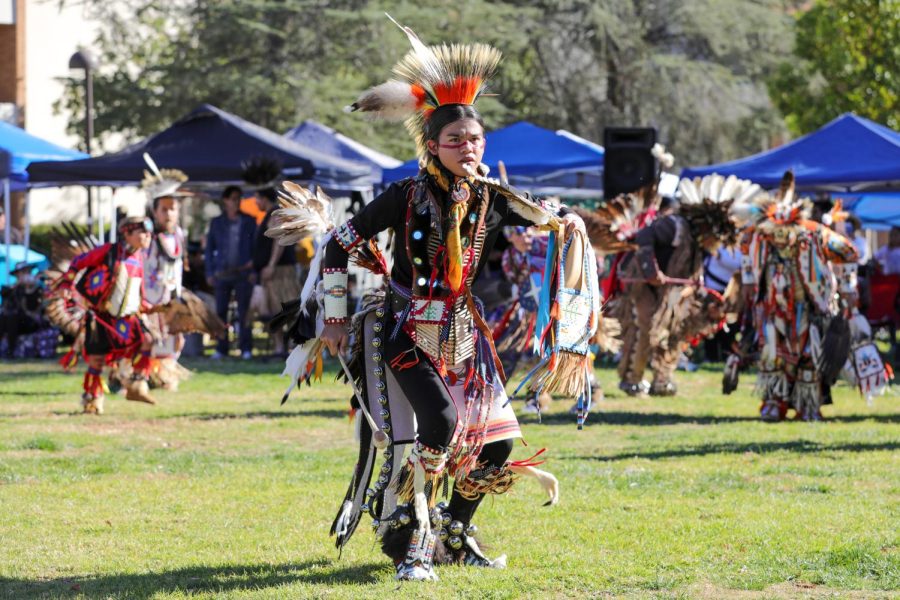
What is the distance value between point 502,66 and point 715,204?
1726 cm

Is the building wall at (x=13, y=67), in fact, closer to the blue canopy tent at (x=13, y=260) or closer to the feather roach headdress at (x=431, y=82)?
the blue canopy tent at (x=13, y=260)

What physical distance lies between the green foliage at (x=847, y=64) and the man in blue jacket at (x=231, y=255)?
11.9 m

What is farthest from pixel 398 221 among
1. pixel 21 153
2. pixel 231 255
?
pixel 21 153

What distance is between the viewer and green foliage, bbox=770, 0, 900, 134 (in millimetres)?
Answer: 22203

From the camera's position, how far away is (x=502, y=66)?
90.2 feet

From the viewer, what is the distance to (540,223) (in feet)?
16.2

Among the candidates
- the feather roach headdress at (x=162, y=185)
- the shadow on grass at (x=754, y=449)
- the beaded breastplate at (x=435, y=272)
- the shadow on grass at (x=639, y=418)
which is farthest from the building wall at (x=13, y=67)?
the beaded breastplate at (x=435, y=272)

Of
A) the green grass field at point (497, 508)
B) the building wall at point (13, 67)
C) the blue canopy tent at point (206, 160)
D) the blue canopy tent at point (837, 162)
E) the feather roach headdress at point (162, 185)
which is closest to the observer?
the green grass field at point (497, 508)

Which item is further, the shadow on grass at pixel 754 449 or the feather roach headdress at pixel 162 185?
the feather roach headdress at pixel 162 185

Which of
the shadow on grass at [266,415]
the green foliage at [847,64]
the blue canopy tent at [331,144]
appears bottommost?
the shadow on grass at [266,415]

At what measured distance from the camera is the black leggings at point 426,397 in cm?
474

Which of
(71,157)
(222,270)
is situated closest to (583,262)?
(222,270)

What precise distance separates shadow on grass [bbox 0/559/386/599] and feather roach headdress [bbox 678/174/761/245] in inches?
243

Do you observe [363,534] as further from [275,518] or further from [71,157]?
[71,157]
